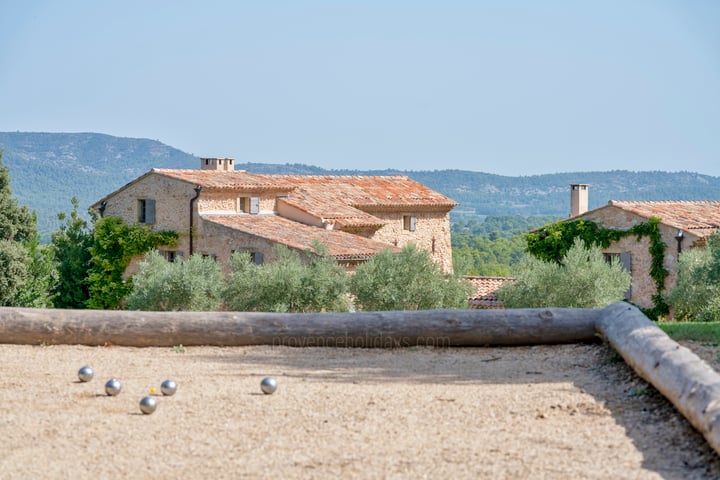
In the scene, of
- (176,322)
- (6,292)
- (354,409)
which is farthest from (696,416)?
(6,292)

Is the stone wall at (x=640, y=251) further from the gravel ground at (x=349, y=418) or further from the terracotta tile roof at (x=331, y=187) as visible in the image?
the gravel ground at (x=349, y=418)

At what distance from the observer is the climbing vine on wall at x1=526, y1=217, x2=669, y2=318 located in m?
33.2

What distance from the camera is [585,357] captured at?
29.9ft

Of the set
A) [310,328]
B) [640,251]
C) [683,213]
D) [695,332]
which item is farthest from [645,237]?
[310,328]

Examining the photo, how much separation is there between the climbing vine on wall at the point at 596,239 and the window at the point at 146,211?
1290 cm

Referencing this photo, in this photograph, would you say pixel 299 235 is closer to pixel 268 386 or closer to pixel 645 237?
pixel 645 237

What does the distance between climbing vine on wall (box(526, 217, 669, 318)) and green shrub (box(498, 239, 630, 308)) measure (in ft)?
27.8

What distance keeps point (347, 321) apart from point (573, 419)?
3.28 metres

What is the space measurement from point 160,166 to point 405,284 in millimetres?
146836

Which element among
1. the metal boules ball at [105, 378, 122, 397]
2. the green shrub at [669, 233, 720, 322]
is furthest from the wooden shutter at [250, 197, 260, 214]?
the metal boules ball at [105, 378, 122, 397]

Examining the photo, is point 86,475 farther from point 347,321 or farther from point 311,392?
point 347,321

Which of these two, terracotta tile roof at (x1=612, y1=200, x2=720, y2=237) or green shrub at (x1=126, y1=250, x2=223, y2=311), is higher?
terracotta tile roof at (x1=612, y1=200, x2=720, y2=237)

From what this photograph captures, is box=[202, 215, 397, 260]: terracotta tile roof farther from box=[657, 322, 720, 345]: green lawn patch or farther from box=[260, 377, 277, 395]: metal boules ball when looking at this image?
box=[260, 377, 277, 395]: metal boules ball

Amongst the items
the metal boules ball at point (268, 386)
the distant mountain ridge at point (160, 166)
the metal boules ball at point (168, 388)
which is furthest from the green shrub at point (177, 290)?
the distant mountain ridge at point (160, 166)
